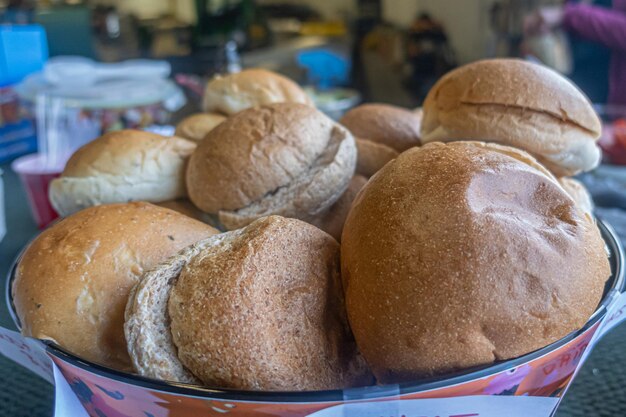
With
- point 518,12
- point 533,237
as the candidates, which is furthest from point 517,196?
point 518,12

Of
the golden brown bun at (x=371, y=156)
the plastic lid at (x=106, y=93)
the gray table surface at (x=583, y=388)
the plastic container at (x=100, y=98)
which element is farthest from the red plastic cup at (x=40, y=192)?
the golden brown bun at (x=371, y=156)

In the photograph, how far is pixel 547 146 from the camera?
69cm

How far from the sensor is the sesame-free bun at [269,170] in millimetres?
707

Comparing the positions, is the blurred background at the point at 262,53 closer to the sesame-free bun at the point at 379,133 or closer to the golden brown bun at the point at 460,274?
the sesame-free bun at the point at 379,133

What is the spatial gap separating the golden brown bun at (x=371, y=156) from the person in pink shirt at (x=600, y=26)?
188 centimetres

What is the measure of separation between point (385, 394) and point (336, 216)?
1.26 ft

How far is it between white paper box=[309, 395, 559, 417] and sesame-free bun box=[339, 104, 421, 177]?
46cm

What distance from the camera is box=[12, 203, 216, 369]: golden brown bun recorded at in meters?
0.53

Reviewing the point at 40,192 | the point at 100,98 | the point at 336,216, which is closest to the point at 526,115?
the point at 336,216

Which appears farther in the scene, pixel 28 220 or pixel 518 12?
pixel 518 12

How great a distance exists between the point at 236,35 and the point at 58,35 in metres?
1.46

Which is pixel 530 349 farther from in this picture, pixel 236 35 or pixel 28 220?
pixel 236 35

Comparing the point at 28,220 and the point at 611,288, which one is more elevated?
the point at 611,288

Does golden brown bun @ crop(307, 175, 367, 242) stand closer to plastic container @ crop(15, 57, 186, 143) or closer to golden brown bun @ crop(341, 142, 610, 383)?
golden brown bun @ crop(341, 142, 610, 383)
